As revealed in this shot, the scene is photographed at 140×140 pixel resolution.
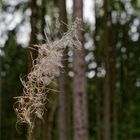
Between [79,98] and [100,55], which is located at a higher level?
[100,55]

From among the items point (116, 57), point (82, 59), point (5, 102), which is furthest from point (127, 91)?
point (82, 59)

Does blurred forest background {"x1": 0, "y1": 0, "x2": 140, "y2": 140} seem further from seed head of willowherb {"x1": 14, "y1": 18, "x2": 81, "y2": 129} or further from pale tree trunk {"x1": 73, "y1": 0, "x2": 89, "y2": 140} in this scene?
seed head of willowherb {"x1": 14, "y1": 18, "x2": 81, "y2": 129}

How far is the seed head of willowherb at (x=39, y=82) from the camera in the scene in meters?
2.10

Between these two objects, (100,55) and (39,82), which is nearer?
(39,82)

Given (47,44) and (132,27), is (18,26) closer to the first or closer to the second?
(132,27)

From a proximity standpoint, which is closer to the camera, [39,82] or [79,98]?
[39,82]

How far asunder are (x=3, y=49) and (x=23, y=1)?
18.5ft

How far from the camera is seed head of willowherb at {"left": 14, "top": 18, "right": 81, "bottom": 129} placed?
2104mm

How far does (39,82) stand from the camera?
211cm

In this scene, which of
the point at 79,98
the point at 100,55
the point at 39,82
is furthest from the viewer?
the point at 100,55

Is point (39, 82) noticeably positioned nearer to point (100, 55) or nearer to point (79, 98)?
point (79, 98)

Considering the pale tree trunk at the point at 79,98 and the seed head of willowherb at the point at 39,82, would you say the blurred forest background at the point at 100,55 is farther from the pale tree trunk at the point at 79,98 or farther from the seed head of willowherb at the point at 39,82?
the seed head of willowherb at the point at 39,82

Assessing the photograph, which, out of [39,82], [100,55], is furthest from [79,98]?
[100,55]

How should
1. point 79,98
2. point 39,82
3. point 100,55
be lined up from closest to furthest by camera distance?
1. point 39,82
2. point 79,98
3. point 100,55
